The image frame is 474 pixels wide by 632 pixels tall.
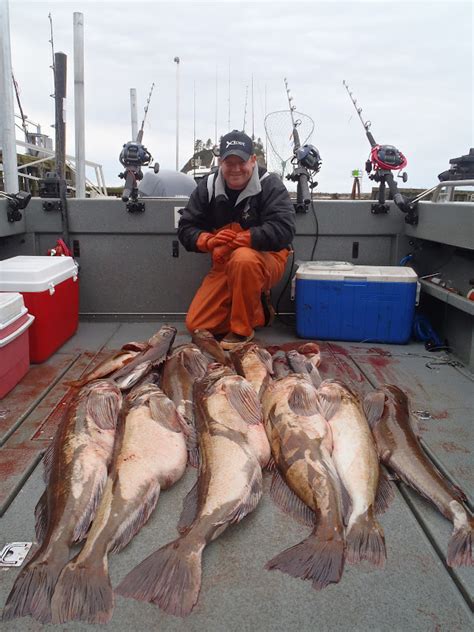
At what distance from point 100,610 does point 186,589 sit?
272 mm

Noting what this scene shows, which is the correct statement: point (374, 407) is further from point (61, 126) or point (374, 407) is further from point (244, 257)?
point (61, 126)

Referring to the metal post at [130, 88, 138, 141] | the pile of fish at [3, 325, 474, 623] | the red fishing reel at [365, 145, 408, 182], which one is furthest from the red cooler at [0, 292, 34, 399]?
the metal post at [130, 88, 138, 141]

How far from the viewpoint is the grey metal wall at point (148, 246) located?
5.38m

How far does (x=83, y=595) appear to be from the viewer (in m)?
1.71

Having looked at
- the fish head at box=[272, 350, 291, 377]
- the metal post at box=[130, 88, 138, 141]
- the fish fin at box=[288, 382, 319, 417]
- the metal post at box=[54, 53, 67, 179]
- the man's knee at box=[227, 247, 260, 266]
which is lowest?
the fish head at box=[272, 350, 291, 377]

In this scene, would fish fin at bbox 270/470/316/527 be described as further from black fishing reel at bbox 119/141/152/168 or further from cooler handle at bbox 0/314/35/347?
black fishing reel at bbox 119/141/152/168

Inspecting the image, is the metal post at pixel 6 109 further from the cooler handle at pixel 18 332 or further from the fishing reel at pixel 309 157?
the fishing reel at pixel 309 157

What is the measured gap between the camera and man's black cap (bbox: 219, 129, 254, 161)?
4355mm

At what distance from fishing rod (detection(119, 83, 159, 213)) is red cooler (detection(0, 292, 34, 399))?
1.83m

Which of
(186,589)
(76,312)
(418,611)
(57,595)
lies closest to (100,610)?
(57,595)

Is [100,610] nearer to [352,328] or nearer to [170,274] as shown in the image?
[352,328]

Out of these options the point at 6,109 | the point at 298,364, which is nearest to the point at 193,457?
the point at 298,364

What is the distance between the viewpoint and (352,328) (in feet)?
15.7

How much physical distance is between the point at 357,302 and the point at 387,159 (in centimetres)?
157
